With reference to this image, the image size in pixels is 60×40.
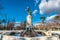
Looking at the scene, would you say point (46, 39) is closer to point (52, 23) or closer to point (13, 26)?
point (13, 26)

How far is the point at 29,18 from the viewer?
15.2 m

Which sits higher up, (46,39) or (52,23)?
(52,23)

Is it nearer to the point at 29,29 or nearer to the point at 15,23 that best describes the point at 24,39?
the point at 29,29

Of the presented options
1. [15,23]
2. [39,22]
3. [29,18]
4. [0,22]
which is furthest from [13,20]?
[29,18]

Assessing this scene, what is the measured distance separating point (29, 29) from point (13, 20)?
17.7m

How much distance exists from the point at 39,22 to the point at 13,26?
247 inches

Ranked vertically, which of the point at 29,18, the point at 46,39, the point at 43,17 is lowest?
the point at 46,39

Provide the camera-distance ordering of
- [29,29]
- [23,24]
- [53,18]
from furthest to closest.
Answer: [53,18] < [23,24] < [29,29]

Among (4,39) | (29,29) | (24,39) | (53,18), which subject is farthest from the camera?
(53,18)

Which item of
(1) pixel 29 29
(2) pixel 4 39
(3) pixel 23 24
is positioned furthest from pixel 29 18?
(3) pixel 23 24

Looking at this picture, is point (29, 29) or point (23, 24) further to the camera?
point (23, 24)

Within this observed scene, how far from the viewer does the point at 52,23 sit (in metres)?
32.8

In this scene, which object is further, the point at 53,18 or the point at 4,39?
the point at 53,18

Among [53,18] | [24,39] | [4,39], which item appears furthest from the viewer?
[53,18]
